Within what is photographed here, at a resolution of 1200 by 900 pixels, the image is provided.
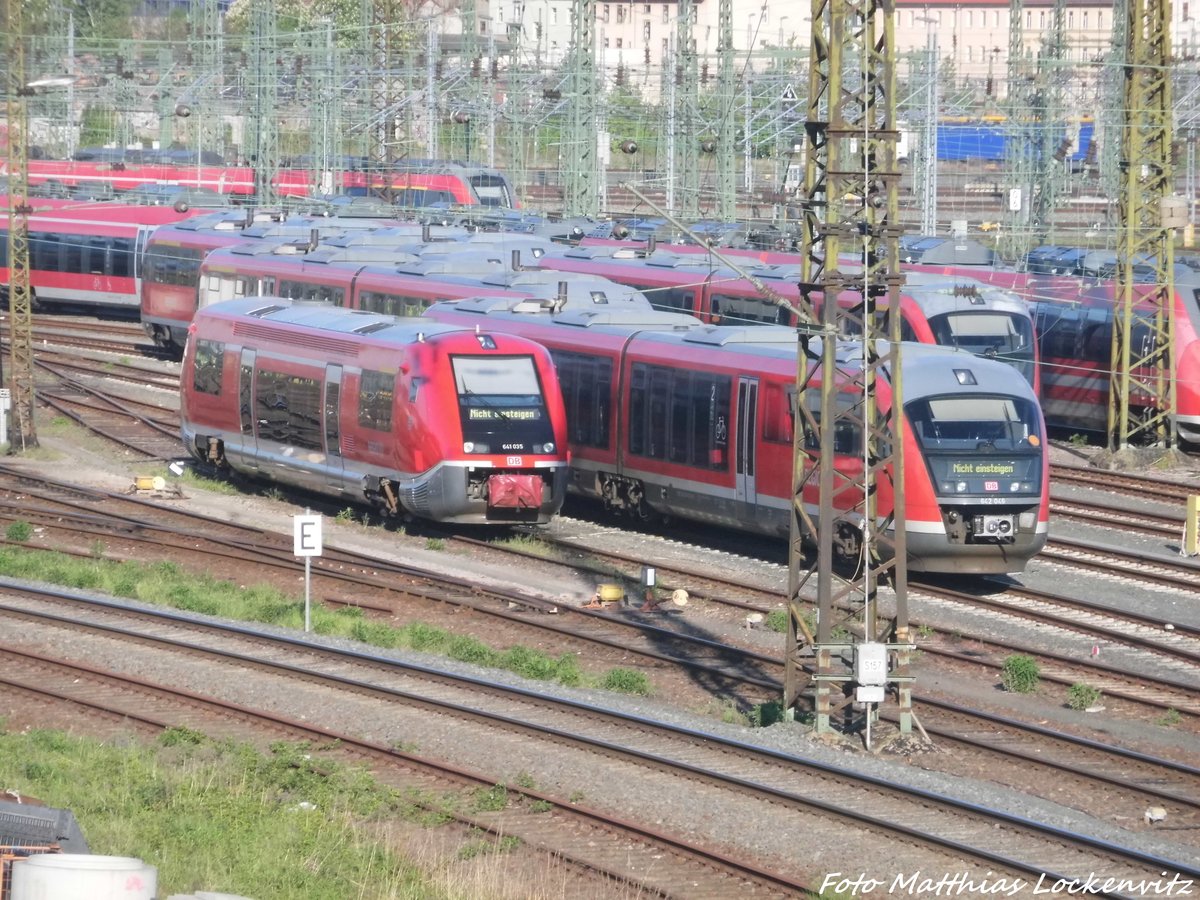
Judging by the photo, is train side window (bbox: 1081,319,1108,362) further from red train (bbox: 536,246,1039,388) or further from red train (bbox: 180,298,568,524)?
red train (bbox: 180,298,568,524)

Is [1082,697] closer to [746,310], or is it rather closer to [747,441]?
[747,441]

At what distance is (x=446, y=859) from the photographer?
43.0 ft

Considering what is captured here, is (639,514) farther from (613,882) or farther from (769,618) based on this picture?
(613,882)

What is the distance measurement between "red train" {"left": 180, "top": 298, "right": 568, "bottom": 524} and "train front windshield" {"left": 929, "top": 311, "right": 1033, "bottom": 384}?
788 centimetres

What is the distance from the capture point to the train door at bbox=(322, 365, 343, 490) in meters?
26.2

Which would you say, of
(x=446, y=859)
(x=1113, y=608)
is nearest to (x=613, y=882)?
(x=446, y=859)

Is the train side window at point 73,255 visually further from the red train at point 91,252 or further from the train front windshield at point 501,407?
the train front windshield at point 501,407

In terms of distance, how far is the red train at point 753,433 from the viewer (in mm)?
21938

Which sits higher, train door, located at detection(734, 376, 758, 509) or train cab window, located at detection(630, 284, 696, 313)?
train cab window, located at detection(630, 284, 696, 313)

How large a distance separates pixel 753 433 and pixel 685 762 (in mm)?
8849

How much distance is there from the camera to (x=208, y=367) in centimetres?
2939

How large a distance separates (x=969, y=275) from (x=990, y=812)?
2424 cm

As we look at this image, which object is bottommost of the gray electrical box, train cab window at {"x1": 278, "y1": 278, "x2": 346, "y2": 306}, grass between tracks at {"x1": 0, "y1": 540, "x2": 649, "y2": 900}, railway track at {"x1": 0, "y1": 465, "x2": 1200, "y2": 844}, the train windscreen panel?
railway track at {"x1": 0, "y1": 465, "x2": 1200, "y2": 844}

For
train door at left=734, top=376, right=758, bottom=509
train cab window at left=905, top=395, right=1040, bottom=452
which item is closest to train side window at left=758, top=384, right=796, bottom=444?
train door at left=734, top=376, right=758, bottom=509
